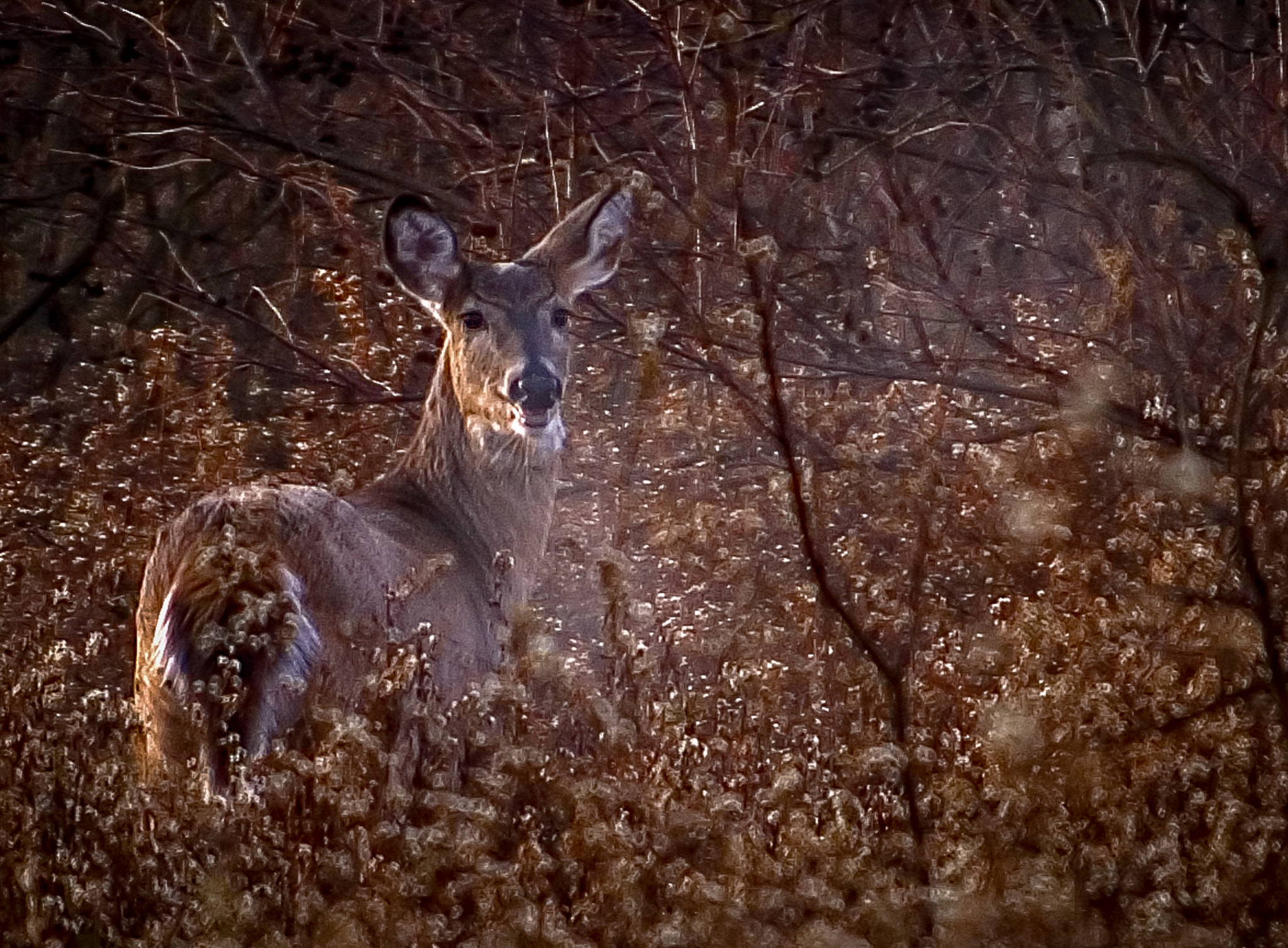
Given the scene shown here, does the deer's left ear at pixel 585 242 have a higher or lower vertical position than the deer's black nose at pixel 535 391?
higher

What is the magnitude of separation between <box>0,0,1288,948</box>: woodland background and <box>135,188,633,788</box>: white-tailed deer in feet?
0.84

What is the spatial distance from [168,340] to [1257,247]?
3965 mm

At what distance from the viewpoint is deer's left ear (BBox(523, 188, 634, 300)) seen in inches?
219

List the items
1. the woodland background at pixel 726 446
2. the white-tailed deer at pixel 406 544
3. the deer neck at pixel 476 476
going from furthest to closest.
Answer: the deer neck at pixel 476 476
the white-tailed deer at pixel 406 544
the woodland background at pixel 726 446

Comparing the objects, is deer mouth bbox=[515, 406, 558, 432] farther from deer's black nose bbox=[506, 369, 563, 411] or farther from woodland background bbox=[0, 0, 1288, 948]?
woodland background bbox=[0, 0, 1288, 948]

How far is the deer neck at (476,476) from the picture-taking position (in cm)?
550

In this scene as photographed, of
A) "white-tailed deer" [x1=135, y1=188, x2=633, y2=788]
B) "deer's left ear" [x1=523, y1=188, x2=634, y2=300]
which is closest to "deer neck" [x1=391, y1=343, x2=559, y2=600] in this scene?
"white-tailed deer" [x1=135, y1=188, x2=633, y2=788]

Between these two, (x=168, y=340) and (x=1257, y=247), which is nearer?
(x=1257, y=247)

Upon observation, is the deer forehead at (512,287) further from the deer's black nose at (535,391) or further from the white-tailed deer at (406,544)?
the deer's black nose at (535,391)

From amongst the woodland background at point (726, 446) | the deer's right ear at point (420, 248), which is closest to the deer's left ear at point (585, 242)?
the deer's right ear at point (420, 248)

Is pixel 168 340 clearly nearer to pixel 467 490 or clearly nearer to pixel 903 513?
pixel 467 490

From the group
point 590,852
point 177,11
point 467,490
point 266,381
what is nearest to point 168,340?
point 266,381

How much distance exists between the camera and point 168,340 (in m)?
6.87

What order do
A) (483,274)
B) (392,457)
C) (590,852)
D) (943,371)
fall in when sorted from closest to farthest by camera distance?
(590,852)
(483,274)
(943,371)
(392,457)
